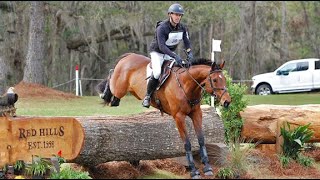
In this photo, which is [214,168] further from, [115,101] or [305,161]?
[115,101]

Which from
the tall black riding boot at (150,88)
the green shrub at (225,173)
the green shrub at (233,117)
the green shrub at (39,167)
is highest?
the tall black riding boot at (150,88)

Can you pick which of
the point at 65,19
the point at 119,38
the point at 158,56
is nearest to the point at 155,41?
the point at 158,56

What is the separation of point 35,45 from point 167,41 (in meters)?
17.6

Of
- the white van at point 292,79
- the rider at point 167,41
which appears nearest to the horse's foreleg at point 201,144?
the rider at point 167,41

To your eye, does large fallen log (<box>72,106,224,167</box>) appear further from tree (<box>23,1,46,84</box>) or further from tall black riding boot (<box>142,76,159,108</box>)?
tree (<box>23,1,46,84</box>)

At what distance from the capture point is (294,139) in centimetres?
1076

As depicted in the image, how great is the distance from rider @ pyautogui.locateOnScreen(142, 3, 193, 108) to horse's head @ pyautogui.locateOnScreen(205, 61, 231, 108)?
78 cm

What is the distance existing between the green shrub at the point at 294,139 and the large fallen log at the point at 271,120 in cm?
70

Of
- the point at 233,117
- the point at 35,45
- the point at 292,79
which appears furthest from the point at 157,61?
the point at 292,79

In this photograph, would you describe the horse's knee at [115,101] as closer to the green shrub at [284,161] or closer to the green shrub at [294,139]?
the green shrub at [294,139]

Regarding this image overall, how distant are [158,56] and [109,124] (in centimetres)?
147

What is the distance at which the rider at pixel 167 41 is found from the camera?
9.74m

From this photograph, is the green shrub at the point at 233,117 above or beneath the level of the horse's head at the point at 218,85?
beneath

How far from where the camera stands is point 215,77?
9016mm
